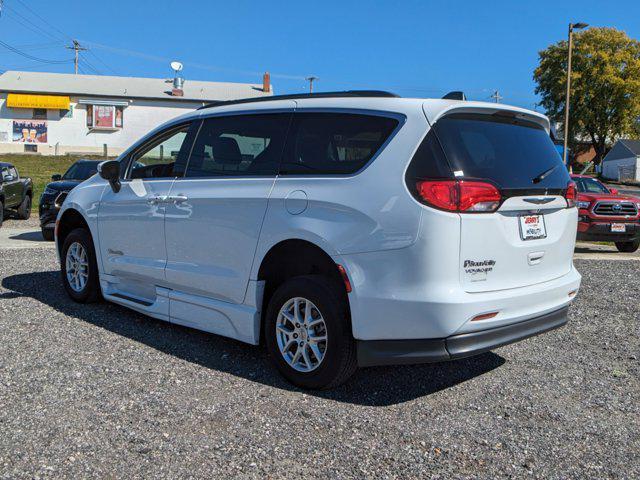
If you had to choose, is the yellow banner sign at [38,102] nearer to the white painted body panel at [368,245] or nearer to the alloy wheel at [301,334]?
the white painted body panel at [368,245]

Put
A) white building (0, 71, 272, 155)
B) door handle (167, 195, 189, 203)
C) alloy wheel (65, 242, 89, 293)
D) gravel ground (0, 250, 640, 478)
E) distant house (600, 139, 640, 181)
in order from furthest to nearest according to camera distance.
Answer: distant house (600, 139, 640, 181), white building (0, 71, 272, 155), alloy wheel (65, 242, 89, 293), door handle (167, 195, 189, 203), gravel ground (0, 250, 640, 478)

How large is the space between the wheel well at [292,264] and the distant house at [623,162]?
70.2 meters

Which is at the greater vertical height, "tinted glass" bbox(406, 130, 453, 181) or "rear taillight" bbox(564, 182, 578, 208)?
"tinted glass" bbox(406, 130, 453, 181)

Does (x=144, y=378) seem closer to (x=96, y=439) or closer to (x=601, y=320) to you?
(x=96, y=439)

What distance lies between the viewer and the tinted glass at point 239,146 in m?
4.57

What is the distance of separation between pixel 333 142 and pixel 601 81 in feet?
204

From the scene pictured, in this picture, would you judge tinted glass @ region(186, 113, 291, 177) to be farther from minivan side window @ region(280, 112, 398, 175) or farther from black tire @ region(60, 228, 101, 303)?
black tire @ region(60, 228, 101, 303)

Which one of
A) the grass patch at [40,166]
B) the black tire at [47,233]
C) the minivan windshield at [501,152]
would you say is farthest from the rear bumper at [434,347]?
the grass patch at [40,166]

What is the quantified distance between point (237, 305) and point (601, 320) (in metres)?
3.90

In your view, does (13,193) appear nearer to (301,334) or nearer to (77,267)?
(77,267)

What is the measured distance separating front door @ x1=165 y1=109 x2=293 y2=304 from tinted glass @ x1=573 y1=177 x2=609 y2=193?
434 inches

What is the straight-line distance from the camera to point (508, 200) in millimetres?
3797

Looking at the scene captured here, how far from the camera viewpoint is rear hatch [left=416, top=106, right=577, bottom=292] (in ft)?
12.1

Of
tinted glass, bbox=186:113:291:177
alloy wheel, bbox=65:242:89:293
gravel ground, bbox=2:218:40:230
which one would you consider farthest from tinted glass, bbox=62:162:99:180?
tinted glass, bbox=186:113:291:177
